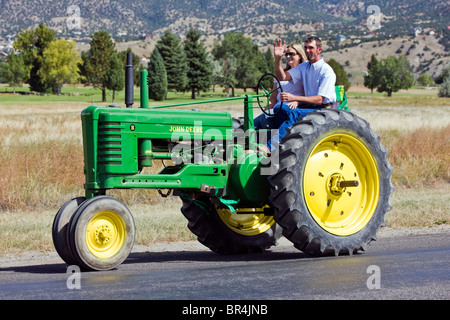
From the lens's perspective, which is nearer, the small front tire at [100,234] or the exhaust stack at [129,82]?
the small front tire at [100,234]

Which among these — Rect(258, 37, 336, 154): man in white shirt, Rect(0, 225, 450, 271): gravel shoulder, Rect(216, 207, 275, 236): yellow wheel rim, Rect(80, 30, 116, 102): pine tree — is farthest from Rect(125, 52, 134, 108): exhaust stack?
Rect(80, 30, 116, 102): pine tree

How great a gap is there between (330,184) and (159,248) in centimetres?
259

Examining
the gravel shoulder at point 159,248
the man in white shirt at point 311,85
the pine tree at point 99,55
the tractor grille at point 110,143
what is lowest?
the gravel shoulder at point 159,248

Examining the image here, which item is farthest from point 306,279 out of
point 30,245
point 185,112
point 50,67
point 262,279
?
point 50,67

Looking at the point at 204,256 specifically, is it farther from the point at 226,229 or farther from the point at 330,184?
the point at 330,184

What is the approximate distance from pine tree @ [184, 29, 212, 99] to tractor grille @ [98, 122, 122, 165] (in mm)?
83485

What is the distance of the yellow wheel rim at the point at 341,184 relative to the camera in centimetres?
776

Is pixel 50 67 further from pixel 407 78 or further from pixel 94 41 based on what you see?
pixel 407 78

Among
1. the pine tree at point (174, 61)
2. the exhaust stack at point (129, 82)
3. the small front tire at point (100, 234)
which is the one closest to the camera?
the small front tire at point (100, 234)

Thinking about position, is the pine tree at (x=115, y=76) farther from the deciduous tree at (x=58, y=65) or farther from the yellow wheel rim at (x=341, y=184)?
the yellow wheel rim at (x=341, y=184)

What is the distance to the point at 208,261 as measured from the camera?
7.65m

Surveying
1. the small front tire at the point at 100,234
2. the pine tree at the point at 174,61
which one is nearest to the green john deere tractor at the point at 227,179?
the small front tire at the point at 100,234

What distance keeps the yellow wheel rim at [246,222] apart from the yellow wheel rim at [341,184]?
0.95m

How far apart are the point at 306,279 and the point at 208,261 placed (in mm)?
2013
